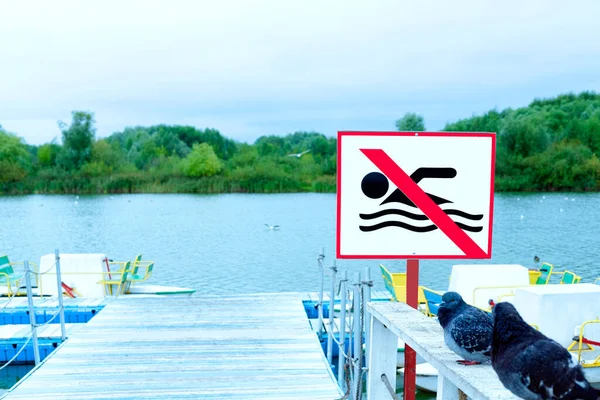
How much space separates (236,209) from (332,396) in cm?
4232

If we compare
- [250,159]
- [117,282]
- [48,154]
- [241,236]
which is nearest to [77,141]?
[48,154]

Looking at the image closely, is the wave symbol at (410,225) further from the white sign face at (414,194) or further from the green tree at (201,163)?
the green tree at (201,163)

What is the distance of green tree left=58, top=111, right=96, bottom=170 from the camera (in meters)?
77.1

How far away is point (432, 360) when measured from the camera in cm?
231

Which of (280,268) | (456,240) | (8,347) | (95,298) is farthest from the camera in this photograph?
(280,268)

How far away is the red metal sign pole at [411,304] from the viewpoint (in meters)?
3.64

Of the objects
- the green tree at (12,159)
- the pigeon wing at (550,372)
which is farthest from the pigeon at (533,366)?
the green tree at (12,159)

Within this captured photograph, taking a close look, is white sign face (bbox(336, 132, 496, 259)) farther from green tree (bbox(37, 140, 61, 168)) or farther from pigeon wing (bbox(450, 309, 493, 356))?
green tree (bbox(37, 140, 61, 168))

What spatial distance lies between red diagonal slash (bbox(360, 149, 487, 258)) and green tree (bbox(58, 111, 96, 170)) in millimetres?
78904

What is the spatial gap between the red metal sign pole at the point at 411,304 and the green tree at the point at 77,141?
3102 inches

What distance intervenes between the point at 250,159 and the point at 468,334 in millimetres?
80701

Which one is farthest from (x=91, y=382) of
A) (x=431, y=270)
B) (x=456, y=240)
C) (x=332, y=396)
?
(x=431, y=270)

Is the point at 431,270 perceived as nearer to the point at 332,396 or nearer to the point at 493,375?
the point at 332,396

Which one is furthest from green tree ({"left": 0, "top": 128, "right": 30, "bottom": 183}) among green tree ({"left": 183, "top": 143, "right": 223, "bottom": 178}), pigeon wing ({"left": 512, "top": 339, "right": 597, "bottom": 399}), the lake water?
pigeon wing ({"left": 512, "top": 339, "right": 597, "bottom": 399})
